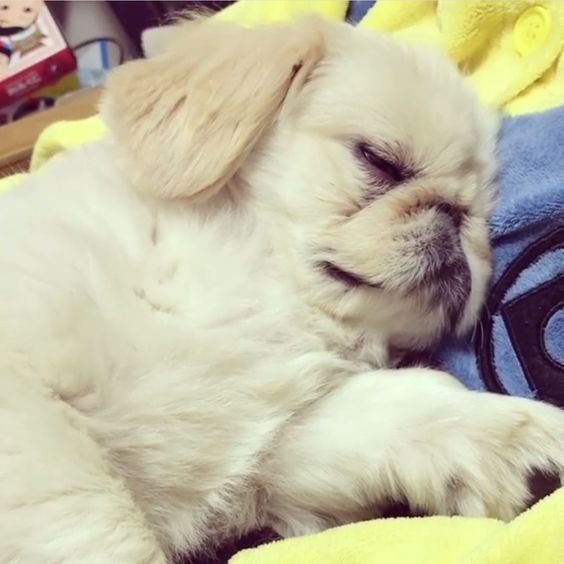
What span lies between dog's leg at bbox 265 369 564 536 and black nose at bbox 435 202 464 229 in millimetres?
194

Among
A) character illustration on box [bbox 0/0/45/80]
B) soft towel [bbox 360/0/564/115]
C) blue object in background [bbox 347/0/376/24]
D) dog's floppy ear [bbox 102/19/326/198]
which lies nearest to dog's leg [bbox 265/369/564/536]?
dog's floppy ear [bbox 102/19/326/198]

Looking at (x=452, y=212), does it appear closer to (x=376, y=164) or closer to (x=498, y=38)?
(x=376, y=164)

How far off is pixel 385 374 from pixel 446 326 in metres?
0.11

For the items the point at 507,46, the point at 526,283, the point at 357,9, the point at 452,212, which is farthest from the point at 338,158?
the point at 357,9

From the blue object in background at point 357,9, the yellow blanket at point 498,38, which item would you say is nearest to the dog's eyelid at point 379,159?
the yellow blanket at point 498,38

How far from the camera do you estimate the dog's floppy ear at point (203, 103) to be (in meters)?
1.05

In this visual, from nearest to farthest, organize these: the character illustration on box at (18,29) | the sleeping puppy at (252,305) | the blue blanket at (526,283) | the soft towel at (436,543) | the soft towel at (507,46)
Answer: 1. the soft towel at (436,543)
2. the sleeping puppy at (252,305)
3. the blue blanket at (526,283)
4. the soft towel at (507,46)
5. the character illustration on box at (18,29)

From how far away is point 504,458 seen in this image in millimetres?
923

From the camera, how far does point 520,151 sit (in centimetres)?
110

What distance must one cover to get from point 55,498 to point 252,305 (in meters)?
0.33

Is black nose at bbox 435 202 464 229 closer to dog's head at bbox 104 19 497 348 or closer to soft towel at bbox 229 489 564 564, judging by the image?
dog's head at bbox 104 19 497 348

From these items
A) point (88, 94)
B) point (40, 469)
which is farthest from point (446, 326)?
point (88, 94)

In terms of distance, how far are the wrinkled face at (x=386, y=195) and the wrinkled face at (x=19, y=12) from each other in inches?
66.6

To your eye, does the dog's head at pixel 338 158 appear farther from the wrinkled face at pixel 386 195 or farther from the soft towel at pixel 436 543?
the soft towel at pixel 436 543
